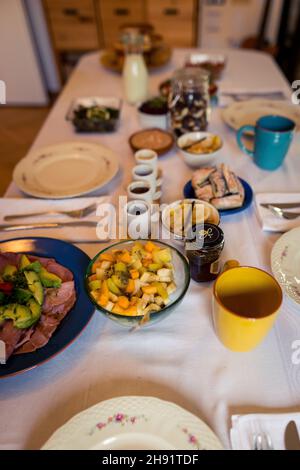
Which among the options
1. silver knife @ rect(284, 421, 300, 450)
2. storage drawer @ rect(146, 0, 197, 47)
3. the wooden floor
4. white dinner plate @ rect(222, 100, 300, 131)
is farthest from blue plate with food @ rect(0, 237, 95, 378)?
storage drawer @ rect(146, 0, 197, 47)

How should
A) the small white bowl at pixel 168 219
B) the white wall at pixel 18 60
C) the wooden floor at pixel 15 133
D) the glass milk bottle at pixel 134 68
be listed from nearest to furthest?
the small white bowl at pixel 168 219 < the glass milk bottle at pixel 134 68 < the wooden floor at pixel 15 133 < the white wall at pixel 18 60

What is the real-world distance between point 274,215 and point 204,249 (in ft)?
0.84

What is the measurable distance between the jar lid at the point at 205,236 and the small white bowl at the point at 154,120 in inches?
23.0

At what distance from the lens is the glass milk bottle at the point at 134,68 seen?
4.02ft

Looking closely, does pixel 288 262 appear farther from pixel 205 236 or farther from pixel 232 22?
pixel 232 22

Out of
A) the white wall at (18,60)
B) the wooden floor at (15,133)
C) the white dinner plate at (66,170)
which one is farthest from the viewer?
the white wall at (18,60)

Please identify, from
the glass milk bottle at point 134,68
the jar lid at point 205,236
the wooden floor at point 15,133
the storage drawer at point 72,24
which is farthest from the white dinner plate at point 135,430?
the storage drawer at point 72,24

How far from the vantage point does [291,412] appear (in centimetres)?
49

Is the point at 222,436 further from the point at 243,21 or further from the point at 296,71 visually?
the point at 243,21

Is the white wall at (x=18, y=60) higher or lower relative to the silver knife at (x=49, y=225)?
lower

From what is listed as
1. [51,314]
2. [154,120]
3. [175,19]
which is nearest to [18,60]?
[175,19]

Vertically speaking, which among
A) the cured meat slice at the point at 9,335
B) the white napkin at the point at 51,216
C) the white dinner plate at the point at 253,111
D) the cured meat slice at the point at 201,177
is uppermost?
the cured meat slice at the point at 9,335

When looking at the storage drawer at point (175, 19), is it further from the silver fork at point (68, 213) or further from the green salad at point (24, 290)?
the green salad at point (24, 290)
